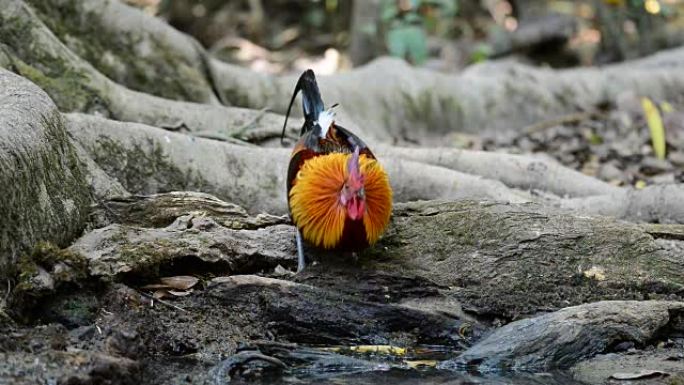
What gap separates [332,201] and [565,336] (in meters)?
0.96

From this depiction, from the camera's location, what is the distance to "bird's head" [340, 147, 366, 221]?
11.6 ft

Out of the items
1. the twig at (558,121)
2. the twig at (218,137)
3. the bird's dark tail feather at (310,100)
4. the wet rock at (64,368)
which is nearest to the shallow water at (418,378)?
the wet rock at (64,368)

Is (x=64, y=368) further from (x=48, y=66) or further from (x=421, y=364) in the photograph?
(x=48, y=66)

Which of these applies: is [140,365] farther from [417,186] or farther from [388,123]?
[388,123]

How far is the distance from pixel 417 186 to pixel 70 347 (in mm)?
2661

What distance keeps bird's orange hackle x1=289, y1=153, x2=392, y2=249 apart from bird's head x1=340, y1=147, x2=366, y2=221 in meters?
0.03

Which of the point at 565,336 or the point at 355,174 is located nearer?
the point at 565,336

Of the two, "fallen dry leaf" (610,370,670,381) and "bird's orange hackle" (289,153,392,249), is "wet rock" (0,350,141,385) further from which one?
"fallen dry leaf" (610,370,670,381)

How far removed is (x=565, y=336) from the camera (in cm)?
335

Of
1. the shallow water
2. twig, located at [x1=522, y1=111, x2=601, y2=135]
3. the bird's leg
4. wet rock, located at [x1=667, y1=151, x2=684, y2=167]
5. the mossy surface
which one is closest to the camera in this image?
the shallow water

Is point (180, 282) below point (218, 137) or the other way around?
below

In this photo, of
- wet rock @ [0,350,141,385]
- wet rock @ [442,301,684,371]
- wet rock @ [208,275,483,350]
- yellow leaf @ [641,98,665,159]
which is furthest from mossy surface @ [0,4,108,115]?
yellow leaf @ [641,98,665,159]

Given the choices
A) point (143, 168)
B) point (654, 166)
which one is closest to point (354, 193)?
point (143, 168)

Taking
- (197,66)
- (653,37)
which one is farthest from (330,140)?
(653,37)
